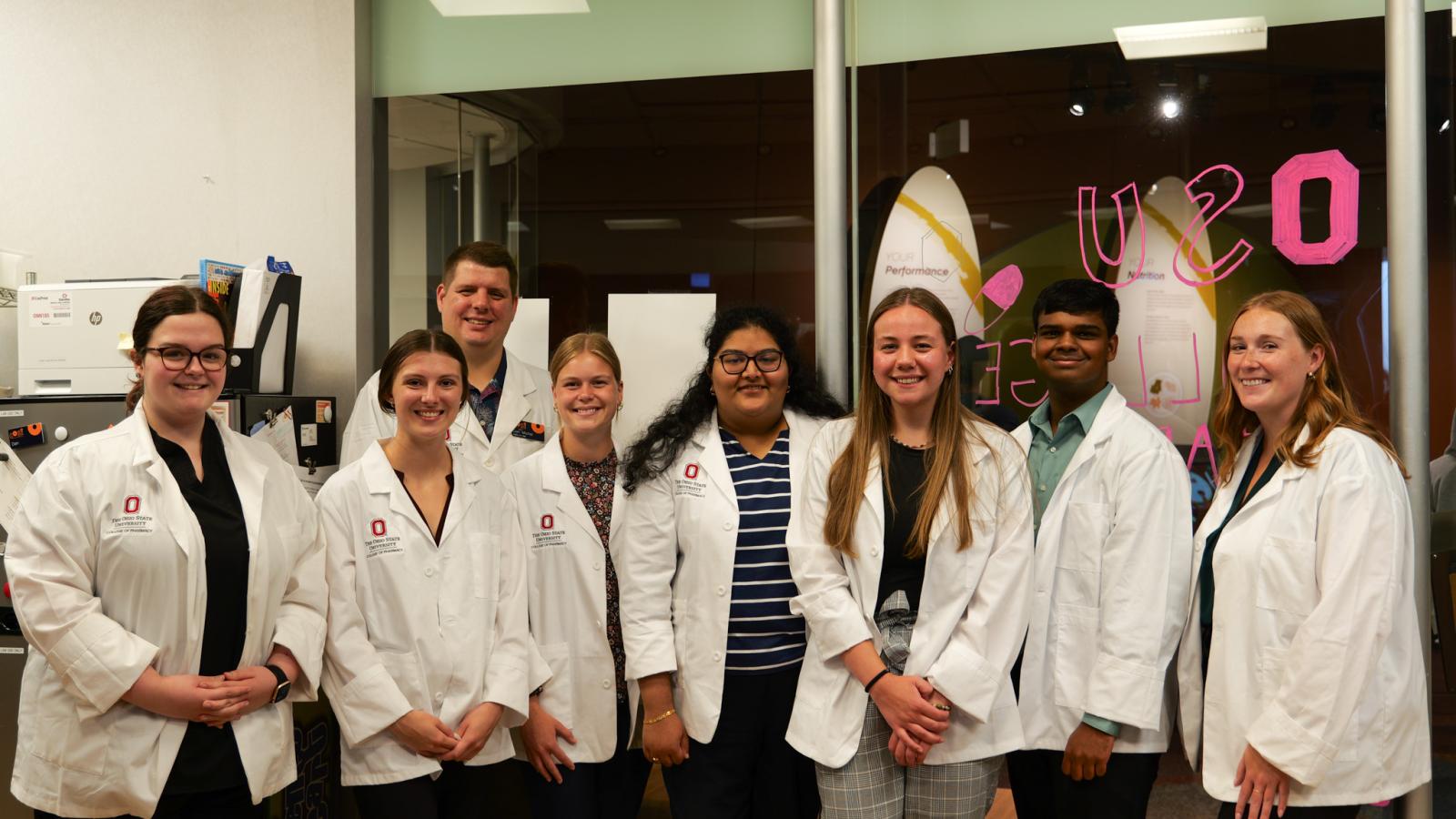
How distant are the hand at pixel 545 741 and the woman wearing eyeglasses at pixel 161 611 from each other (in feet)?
1.71

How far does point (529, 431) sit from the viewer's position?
3055 millimetres

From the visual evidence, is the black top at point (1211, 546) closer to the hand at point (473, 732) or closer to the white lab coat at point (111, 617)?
the hand at point (473, 732)

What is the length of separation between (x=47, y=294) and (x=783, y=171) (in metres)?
2.29

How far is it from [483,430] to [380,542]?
0.62 metres

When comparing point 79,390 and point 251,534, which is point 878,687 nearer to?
point 251,534

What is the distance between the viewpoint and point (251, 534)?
234cm

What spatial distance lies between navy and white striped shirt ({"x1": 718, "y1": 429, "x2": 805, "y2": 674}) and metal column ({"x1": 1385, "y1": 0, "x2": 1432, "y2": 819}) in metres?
1.74

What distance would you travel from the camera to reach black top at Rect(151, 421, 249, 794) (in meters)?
2.26

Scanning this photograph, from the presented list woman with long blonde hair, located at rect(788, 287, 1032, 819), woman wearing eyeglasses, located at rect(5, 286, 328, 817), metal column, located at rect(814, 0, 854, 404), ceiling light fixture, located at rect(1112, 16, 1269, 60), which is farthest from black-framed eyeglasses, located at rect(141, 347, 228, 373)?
ceiling light fixture, located at rect(1112, 16, 1269, 60)

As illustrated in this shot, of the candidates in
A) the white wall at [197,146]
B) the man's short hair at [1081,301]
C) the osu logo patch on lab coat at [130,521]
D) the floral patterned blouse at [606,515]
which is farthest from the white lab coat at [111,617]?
the man's short hair at [1081,301]

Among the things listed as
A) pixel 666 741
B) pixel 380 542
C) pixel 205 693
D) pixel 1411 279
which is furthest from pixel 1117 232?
pixel 205 693

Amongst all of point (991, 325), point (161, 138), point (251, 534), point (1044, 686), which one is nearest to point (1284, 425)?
point (1044, 686)

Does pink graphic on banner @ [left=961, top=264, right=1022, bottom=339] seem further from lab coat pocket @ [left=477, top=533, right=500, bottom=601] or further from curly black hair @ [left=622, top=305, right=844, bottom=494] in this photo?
lab coat pocket @ [left=477, top=533, right=500, bottom=601]

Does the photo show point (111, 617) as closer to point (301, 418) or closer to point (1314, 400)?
point (301, 418)
